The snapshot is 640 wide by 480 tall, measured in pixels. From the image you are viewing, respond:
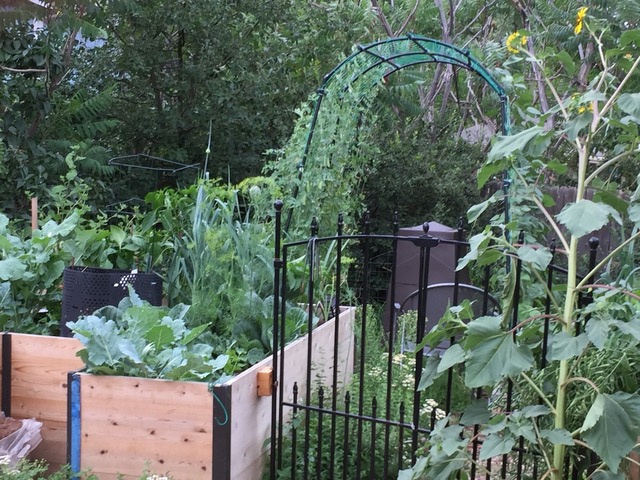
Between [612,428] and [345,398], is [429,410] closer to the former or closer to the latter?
[345,398]

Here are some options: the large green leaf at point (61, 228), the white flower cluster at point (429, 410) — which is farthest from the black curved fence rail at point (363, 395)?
the large green leaf at point (61, 228)

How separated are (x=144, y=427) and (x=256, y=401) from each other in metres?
0.51

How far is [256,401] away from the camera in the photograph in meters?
3.10

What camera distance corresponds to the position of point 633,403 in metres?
1.93

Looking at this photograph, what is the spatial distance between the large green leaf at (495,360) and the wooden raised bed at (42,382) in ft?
6.93

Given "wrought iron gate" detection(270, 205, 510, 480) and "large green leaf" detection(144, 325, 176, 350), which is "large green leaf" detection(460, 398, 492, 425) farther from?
"large green leaf" detection(144, 325, 176, 350)

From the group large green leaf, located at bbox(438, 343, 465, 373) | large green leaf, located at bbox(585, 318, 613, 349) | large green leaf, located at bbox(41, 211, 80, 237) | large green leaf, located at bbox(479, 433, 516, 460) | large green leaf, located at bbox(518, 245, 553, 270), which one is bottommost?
large green leaf, located at bbox(479, 433, 516, 460)

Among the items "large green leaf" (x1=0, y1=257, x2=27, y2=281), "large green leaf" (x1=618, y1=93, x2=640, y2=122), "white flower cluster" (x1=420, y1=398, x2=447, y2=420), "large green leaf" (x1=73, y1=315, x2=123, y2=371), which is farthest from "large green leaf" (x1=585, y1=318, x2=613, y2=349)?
"large green leaf" (x1=0, y1=257, x2=27, y2=281)

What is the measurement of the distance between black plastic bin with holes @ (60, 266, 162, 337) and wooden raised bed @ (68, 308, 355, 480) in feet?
1.79

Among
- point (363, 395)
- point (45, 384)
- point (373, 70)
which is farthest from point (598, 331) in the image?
point (373, 70)

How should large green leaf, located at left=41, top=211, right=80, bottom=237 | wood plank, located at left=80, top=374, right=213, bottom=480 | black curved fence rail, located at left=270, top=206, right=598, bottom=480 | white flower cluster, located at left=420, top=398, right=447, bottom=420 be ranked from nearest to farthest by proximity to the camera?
black curved fence rail, located at left=270, top=206, right=598, bottom=480 → wood plank, located at left=80, top=374, right=213, bottom=480 → white flower cluster, located at left=420, top=398, right=447, bottom=420 → large green leaf, located at left=41, top=211, right=80, bottom=237

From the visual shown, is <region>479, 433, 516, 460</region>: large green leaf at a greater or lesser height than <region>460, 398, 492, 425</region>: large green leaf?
lesser

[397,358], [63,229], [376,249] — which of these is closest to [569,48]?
[376,249]

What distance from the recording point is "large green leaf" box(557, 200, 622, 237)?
1.83m
